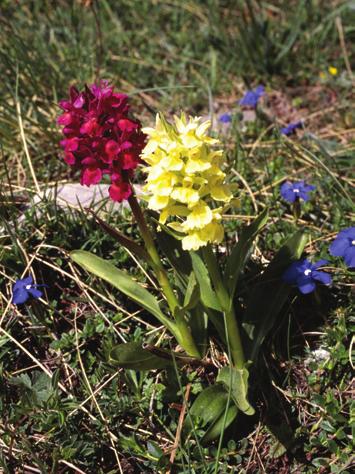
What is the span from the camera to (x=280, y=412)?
221 cm

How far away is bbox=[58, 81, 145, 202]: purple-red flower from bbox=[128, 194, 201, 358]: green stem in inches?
5.8

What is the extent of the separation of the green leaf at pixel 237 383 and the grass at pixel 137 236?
7.1 inches

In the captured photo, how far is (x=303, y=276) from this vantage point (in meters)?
2.24

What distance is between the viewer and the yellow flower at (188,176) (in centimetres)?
→ 165

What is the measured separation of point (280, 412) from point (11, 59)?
105 inches

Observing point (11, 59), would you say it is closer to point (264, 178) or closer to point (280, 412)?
point (264, 178)

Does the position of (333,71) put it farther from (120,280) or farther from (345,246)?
(120,280)

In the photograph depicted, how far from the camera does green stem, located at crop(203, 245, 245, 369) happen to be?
1858 millimetres

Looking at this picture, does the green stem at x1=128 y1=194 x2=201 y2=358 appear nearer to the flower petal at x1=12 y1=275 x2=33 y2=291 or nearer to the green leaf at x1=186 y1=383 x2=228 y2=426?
the green leaf at x1=186 y1=383 x2=228 y2=426

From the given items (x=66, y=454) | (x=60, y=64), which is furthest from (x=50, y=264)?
(x=60, y=64)

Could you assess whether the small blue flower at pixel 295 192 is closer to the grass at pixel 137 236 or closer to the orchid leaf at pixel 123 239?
the grass at pixel 137 236

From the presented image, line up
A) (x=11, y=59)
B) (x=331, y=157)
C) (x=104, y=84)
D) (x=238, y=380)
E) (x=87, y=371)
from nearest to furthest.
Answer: (x=104, y=84), (x=238, y=380), (x=87, y=371), (x=331, y=157), (x=11, y=59)

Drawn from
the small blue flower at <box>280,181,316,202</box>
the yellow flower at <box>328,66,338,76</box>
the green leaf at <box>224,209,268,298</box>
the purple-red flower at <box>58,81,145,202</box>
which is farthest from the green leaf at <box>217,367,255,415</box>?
the yellow flower at <box>328,66,338,76</box>

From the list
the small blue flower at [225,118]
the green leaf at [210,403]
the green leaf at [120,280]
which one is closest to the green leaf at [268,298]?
the green leaf at [210,403]
